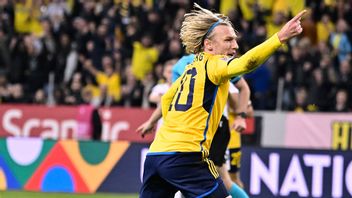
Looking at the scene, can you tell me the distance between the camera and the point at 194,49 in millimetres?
7113

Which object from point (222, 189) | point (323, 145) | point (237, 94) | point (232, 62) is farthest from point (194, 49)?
point (323, 145)

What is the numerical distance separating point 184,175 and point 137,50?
12.1m

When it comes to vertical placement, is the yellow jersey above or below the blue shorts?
above

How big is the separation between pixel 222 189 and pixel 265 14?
39.1 ft

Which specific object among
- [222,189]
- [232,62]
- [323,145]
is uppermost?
[232,62]

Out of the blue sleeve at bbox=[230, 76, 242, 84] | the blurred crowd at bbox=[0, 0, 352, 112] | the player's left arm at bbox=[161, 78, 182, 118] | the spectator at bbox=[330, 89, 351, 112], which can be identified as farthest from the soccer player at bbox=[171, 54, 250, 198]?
the spectator at bbox=[330, 89, 351, 112]

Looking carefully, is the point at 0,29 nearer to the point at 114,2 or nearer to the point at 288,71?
the point at 114,2

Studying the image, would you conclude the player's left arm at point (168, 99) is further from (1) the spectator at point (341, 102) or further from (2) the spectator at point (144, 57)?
(2) the spectator at point (144, 57)

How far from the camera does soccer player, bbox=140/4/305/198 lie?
22.1ft

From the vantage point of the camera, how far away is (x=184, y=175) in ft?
22.1

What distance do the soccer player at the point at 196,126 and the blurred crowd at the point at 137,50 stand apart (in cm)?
924

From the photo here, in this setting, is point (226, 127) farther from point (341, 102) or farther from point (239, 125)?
point (341, 102)

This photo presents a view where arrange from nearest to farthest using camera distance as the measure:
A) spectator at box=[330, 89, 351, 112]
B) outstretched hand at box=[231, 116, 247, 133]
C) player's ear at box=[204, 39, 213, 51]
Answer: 1. player's ear at box=[204, 39, 213, 51]
2. outstretched hand at box=[231, 116, 247, 133]
3. spectator at box=[330, 89, 351, 112]

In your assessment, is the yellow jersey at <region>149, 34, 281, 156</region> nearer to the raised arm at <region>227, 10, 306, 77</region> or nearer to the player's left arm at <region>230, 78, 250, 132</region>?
the raised arm at <region>227, 10, 306, 77</region>
